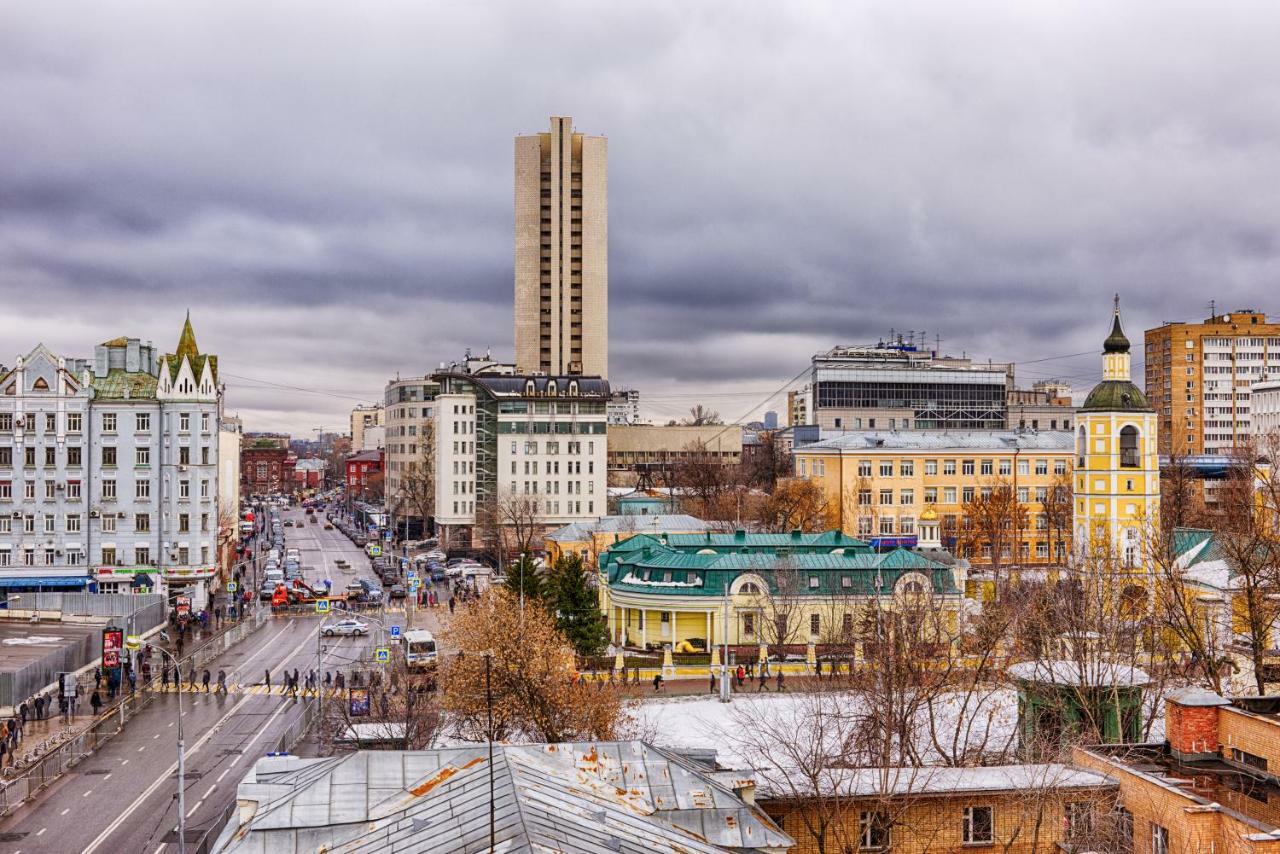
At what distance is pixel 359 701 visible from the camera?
A: 4122 centimetres

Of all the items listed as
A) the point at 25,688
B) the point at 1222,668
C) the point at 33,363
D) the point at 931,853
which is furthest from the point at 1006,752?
the point at 33,363

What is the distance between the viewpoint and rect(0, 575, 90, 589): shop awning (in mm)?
66750

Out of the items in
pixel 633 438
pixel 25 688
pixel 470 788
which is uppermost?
pixel 633 438

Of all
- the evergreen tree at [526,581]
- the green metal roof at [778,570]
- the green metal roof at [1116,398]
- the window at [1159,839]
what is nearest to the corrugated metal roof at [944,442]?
the green metal roof at [1116,398]

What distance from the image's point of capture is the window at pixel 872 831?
65.4ft

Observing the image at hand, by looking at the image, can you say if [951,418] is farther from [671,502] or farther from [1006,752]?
[1006,752]

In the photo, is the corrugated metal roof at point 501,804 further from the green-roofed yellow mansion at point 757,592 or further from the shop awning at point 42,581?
the shop awning at point 42,581

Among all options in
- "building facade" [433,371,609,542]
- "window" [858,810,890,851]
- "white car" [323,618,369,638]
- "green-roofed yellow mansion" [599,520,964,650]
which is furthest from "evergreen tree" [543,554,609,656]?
"building facade" [433,371,609,542]

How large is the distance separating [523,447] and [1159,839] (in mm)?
88707

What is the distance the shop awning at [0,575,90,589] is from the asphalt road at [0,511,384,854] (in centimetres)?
1674

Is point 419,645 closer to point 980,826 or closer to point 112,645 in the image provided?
point 112,645

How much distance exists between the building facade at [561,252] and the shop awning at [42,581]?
75607 millimetres

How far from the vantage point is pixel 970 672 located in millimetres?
38250

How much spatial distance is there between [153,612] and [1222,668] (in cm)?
4883
